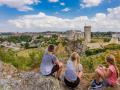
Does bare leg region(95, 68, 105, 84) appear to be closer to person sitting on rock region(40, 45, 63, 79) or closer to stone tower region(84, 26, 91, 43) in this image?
person sitting on rock region(40, 45, 63, 79)

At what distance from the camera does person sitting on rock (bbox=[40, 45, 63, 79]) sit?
902 centimetres

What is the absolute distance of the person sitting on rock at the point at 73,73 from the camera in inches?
340

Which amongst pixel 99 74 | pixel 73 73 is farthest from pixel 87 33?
pixel 99 74

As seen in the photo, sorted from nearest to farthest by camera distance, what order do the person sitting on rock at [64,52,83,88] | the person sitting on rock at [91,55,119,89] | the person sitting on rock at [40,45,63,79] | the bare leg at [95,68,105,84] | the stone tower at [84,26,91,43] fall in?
the bare leg at [95,68,105,84], the person sitting on rock at [91,55,119,89], the person sitting on rock at [64,52,83,88], the person sitting on rock at [40,45,63,79], the stone tower at [84,26,91,43]

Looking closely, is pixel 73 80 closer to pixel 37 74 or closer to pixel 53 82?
pixel 53 82

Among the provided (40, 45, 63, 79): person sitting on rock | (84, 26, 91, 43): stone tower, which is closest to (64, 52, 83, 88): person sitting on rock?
(40, 45, 63, 79): person sitting on rock

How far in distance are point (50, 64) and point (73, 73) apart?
0.97m

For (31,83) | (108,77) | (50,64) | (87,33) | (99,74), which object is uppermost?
(50,64)

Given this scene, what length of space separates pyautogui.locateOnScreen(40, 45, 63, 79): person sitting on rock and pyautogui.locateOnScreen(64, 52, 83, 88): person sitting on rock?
35 centimetres

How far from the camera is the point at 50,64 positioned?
923 centimetres

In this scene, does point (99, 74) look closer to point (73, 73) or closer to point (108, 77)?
point (108, 77)

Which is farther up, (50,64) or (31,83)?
(50,64)

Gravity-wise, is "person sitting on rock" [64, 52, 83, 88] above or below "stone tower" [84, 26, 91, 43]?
above

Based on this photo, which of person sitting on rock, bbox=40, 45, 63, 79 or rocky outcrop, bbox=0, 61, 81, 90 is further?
person sitting on rock, bbox=40, 45, 63, 79
